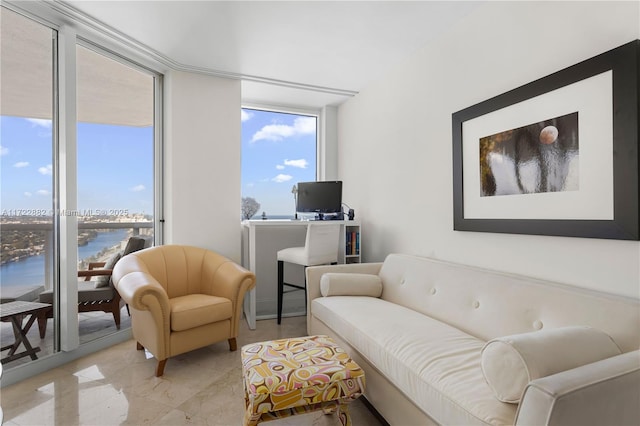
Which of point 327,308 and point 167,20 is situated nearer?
point 327,308

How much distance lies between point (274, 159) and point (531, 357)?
357 centimetres

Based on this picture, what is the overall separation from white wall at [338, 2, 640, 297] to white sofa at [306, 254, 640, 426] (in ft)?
0.60

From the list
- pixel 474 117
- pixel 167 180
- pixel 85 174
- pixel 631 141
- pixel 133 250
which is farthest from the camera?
pixel 167 180

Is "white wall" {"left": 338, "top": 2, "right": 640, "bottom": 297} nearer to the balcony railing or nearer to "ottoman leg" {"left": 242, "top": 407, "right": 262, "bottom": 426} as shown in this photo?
"ottoman leg" {"left": 242, "top": 407, "right": 262, "bottom": 426}

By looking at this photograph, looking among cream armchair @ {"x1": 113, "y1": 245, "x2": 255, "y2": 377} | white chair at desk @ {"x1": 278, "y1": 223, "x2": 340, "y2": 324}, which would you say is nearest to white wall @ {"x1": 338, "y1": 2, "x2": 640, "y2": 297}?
white chair at desk @ {"x1": 278, "y1": 223, "x2": 340, "y2": 324}

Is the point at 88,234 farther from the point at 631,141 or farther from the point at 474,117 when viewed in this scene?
the point at 631,141

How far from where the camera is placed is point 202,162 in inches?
135

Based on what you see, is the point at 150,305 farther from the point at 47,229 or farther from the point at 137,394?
the point at 47,229

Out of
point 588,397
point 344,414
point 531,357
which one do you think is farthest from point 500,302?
point 344,414

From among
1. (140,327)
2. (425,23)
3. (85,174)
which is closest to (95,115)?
(85,174)

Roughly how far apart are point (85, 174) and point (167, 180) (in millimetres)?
723

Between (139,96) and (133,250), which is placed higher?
(139,96)

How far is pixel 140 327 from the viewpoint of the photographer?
2479mm

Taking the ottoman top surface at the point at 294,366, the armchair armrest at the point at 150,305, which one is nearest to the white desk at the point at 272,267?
the armchair armrest at the point at 150,305
